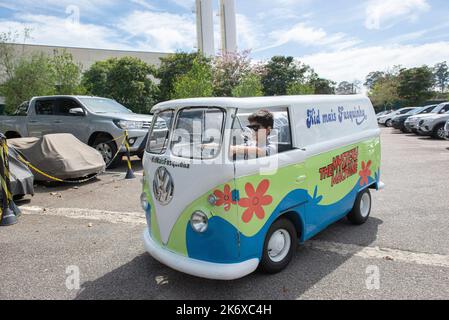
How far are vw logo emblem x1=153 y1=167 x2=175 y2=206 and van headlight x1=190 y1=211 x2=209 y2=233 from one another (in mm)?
367

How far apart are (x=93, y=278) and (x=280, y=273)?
1.98 m

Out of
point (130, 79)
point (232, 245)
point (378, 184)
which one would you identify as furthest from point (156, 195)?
point (130, 79)

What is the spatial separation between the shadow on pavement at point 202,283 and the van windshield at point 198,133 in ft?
4.21

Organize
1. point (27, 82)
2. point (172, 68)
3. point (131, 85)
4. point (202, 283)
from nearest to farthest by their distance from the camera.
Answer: point (202, 283), point (27, 82), point (131, 85), point (172, 68)

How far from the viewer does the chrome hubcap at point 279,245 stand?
3.64 metres

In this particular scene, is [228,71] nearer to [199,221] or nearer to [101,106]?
[101,106]

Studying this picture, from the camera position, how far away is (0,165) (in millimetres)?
5922

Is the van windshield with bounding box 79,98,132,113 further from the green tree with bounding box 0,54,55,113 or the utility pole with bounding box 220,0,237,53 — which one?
the utility pole with bounding box 220,0,237,53

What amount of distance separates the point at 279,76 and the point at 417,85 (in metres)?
16.6

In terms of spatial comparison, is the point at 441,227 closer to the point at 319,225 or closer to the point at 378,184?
the point at 378,184

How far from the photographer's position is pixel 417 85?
42875 mm

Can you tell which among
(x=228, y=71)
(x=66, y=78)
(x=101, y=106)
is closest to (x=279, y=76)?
(x=228, y=71)
